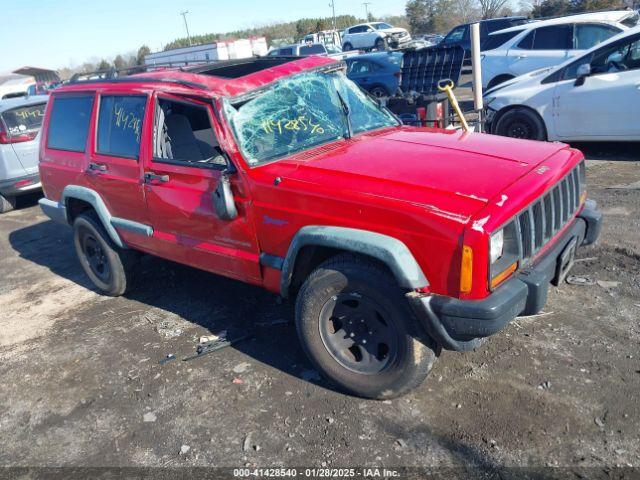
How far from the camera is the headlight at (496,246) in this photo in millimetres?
2732

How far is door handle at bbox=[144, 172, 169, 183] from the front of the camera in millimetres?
3988

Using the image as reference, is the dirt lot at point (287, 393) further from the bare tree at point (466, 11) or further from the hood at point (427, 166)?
the bare tree at point (466, 11)

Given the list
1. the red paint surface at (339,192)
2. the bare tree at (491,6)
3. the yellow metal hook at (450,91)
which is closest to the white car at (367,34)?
the bare tree at (491,6)

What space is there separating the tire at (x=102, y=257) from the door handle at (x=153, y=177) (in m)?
1.11

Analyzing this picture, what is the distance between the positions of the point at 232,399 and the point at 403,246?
154cm

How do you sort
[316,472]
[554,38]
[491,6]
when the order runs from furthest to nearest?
[491,6]
[554,38]
[316,472]

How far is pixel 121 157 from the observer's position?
14.5 feet

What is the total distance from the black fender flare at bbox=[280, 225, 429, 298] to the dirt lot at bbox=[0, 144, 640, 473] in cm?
89

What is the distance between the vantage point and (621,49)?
7.25m

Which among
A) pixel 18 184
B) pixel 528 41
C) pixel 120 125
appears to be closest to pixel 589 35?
pixel 528 41

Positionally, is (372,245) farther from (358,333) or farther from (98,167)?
(98,167)

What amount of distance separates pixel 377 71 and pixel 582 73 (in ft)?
25.7

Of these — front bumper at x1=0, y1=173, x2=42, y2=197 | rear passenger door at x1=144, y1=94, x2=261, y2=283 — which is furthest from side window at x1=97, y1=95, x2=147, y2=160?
front bumper at x1=0, y1=173, x2=42, y2=197

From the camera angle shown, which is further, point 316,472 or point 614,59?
point 614,59
